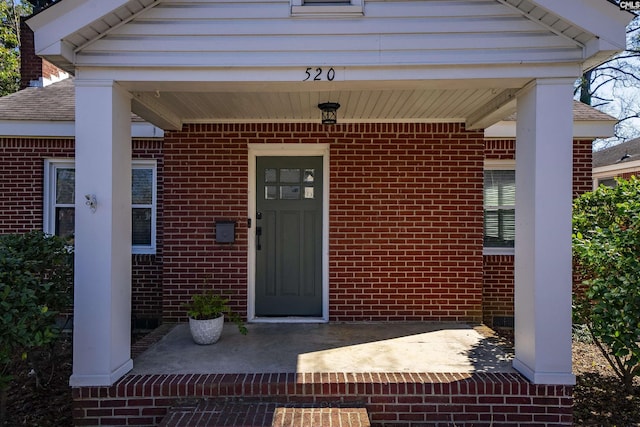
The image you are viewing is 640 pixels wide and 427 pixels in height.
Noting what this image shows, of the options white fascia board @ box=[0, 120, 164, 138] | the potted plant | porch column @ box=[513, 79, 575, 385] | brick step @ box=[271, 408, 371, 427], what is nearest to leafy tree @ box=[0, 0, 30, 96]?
white fascia board @ box=[0, 120, 164, 138]

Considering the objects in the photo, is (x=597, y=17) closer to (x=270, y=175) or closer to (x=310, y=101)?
(x=310, y=101)

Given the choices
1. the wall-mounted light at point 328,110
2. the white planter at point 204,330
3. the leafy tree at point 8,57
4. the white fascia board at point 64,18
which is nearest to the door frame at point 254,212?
the wall-mounted light at point 328,110

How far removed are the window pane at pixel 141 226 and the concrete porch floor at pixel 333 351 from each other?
175cm

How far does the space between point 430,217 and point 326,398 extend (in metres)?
2.76

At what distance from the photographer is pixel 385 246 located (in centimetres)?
540

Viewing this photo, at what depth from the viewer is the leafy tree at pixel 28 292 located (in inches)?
121

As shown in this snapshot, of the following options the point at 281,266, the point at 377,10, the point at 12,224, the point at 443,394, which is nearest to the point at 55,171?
the point at 12,224

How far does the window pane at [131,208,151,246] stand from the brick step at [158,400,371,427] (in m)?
3.48

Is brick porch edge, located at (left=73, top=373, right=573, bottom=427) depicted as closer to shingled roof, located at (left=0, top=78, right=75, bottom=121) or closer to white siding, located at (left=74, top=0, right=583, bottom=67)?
white siding, located at (left=74, top=0, right=583, bottom=67)

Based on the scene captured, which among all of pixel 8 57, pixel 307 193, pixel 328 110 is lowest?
pixel 307 193

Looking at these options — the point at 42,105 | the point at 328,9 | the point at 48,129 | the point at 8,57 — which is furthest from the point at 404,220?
the point at 8,57

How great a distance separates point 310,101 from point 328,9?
117 cm

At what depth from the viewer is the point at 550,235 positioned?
340 cm

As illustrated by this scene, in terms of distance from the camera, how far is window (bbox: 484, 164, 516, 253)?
6336 mm
